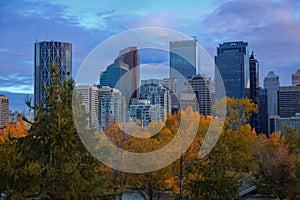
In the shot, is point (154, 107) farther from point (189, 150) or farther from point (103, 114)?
point (189, 150)

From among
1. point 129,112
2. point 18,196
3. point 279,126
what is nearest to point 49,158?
point 18,196

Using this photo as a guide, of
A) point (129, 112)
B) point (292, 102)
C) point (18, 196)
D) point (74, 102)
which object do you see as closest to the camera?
point (18, 196)

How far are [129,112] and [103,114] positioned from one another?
1.33 metres

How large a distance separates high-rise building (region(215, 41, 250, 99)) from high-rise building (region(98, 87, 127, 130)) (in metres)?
29.8

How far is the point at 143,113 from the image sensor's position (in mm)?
19922

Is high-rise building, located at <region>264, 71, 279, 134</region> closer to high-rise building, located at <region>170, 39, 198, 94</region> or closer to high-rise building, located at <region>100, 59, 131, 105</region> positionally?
high-rise building, located at <region>170, 39, 198, 94</region>

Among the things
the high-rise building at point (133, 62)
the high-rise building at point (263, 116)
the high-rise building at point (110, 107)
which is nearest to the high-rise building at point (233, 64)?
the high-rise building at point (263, 116)

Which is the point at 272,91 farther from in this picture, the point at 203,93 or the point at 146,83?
the point at 146,83

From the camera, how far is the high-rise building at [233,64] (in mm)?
50688

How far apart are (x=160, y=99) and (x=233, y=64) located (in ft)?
115

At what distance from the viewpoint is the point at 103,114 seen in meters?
19.1

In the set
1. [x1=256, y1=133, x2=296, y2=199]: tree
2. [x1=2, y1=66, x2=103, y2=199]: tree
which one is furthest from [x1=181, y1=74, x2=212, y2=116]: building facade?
[x1=2, y1=66, x2=103, y2=199]: tree

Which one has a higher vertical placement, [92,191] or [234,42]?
[234,42]

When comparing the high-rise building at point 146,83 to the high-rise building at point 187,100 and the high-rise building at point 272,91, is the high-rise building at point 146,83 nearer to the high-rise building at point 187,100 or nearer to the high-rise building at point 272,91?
the high-rise building at point 187,100
